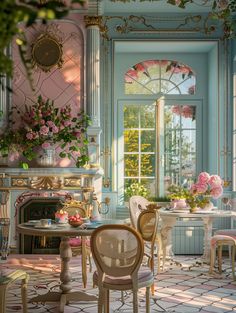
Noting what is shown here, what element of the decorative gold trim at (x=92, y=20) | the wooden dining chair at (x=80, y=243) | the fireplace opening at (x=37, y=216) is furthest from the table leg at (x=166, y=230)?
the decorative gold trim at (x=92, y=20)

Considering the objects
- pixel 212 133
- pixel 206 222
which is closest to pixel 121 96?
pixel 212 133

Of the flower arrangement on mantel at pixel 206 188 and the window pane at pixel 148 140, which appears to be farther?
the window pane at pixel 148 140

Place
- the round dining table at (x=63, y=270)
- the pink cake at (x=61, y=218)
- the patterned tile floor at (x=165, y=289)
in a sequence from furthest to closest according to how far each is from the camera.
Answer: the pink cake at (x=61, y=218) → the patterned tile floor at (x=165, y=289) → the round dining table at (x=63, y=270)

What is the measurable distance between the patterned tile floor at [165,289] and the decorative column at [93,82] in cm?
152

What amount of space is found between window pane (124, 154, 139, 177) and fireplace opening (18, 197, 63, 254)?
154 centimetres

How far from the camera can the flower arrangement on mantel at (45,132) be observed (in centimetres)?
698

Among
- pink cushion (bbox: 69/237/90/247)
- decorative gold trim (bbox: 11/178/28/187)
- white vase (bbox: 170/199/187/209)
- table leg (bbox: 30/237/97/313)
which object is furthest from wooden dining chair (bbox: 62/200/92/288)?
decorative gold trim (bbox: 11/178/28/187)

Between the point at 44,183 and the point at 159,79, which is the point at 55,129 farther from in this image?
the point at 159,79

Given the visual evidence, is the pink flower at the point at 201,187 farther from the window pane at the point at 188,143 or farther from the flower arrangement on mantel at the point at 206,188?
the window pane at the point at 188,143

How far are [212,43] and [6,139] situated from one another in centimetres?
338

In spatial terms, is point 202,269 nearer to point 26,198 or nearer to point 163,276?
point 163,276

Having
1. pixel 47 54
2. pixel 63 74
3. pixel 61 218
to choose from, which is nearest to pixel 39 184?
pixel 63 74

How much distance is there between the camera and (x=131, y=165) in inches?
328

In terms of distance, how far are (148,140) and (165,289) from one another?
3366 mm
